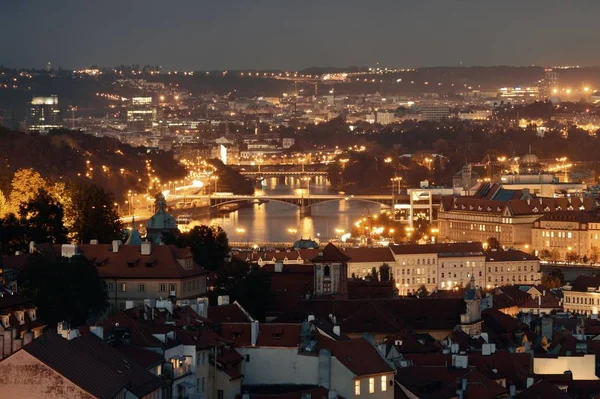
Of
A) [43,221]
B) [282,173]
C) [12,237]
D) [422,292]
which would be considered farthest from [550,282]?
[282,173]

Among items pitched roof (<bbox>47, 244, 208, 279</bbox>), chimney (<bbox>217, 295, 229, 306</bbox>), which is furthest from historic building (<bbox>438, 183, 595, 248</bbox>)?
chimney (<bbox>217, 295, 229, 306</bbox>)

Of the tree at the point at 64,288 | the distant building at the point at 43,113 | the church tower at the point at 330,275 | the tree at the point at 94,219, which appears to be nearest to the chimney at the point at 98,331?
the tree at the point at 64,288

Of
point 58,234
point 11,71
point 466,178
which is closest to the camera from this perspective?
point 58,234

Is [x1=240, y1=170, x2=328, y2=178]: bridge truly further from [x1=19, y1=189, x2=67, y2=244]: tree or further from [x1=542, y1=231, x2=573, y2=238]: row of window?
[x1=19, y1=189, x2=67, y2=244]: tree

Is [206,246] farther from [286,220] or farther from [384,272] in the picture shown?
[286,220]

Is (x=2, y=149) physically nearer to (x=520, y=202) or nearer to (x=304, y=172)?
(x=520, y=202)

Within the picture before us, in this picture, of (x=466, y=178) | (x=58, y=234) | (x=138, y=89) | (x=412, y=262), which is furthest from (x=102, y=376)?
(x=138, y=89)
